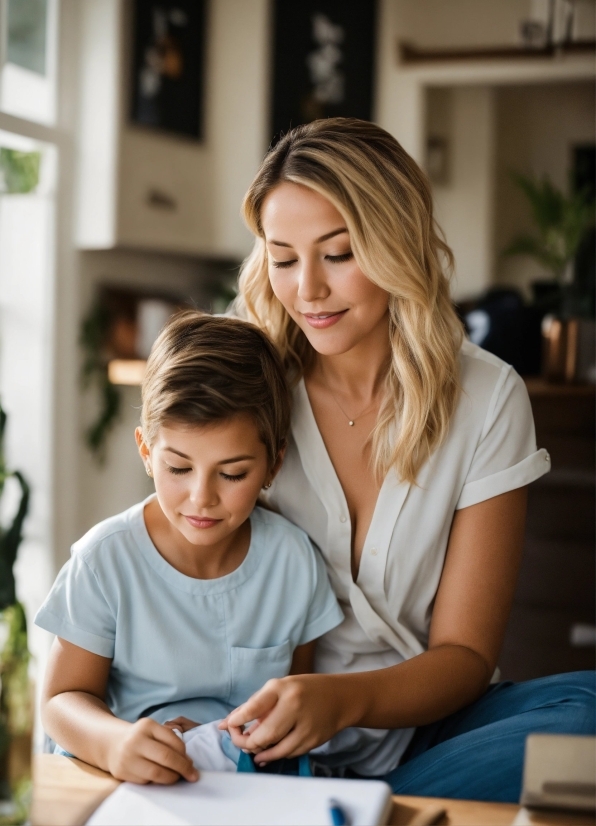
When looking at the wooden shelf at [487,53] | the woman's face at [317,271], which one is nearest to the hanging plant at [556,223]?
the wooden shelf at [487,53]

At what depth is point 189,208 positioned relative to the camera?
3854mm

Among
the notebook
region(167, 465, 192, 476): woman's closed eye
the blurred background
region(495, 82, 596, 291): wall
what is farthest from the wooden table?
region(495, 82, 596, 291): wall

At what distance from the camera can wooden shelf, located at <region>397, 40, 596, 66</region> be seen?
3.90 m

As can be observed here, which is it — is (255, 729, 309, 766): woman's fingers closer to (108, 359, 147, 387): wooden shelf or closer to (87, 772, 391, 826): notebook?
(87, 772, 391, 826): notebook

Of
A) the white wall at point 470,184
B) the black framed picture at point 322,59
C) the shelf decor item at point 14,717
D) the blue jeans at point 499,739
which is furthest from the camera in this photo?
the white wall at point 470,184

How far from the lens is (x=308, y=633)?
1.27 m

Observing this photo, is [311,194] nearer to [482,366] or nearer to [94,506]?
[482,366]

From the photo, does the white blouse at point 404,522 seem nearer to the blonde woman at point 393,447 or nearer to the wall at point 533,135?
the blonde woman at point 393,447

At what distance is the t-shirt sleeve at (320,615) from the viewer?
1266mm

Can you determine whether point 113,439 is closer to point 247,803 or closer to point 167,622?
point 167,622

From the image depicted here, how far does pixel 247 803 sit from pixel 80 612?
381 millimetres

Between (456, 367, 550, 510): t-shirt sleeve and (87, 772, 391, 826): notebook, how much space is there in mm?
528

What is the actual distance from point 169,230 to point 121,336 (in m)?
0.45

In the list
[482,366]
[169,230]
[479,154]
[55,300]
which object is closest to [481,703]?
[482,366]
